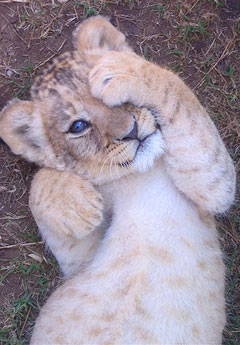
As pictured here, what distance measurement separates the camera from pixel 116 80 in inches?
104

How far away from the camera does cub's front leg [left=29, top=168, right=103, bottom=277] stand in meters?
2.81

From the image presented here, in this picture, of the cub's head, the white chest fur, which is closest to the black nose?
the cub's head

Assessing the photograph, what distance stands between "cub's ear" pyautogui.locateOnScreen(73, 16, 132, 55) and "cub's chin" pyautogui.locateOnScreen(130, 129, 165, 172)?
574mm

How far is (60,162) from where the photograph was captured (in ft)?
9.53

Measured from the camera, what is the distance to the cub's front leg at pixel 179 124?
269cm

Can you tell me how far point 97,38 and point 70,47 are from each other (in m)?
0.71

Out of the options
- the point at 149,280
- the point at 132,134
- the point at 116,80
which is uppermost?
the point at 116,80

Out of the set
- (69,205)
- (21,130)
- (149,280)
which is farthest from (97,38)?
(149,280)

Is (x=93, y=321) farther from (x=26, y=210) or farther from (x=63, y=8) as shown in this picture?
(x=63, y=8)

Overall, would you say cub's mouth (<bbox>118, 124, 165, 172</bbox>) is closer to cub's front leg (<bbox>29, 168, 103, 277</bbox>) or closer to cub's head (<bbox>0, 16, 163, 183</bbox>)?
cub's head (<bbox>0, 16, 163, 183</bbox>)

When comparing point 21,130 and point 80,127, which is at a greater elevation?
point 80,127

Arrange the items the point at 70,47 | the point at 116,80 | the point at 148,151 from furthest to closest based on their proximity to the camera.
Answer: the point at 70,47, the point at 148,151, the point at 116,80

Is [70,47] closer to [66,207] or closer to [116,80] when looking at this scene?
[116,80]

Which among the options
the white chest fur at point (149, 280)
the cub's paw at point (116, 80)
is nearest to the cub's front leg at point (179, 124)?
the cub's paw at point (116, 80)
